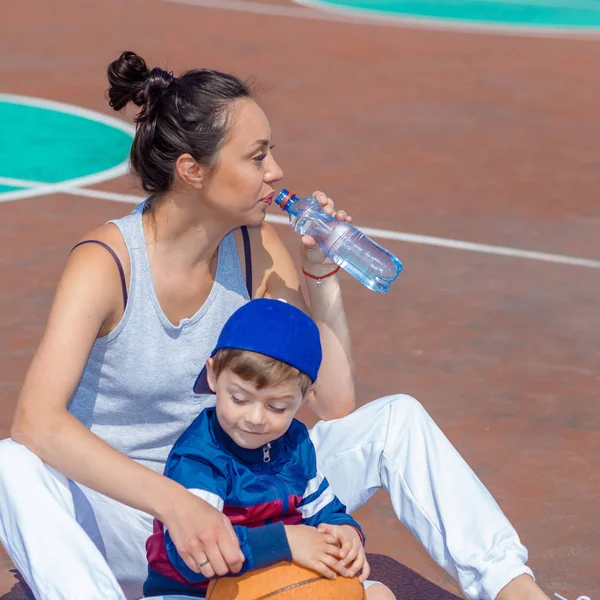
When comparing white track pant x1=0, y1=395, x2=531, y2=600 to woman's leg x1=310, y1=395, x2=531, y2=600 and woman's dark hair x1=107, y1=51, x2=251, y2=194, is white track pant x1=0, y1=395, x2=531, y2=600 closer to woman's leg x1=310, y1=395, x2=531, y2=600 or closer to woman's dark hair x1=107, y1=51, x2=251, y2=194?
woman's leg x1=310, y1=395, x2=531, y2=600

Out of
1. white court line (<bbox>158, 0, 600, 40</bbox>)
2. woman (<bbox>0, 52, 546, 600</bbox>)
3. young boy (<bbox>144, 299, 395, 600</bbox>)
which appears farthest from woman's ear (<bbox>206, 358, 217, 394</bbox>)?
white court line (<bbox>158, 0, 600, 40</bbox>)

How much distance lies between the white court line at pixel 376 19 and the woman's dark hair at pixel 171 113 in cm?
1132

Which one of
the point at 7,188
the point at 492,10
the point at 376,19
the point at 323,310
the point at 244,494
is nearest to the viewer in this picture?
the point at 244,494

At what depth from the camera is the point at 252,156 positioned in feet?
13.7

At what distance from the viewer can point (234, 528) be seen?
365 cm

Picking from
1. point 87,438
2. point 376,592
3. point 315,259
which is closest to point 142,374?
point 87,438

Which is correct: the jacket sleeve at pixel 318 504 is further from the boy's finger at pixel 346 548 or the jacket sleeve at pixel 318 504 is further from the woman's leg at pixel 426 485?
the woman's leg at pixel 426 485

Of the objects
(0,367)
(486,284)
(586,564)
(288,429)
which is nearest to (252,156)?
(288,429)

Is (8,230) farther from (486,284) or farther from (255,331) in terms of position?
(255,331)

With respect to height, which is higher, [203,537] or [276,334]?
[276,334]

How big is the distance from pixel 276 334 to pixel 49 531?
0.83 metres

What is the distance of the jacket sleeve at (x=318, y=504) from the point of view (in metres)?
3.92

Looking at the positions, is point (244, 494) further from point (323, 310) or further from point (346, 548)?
point (323, 310)

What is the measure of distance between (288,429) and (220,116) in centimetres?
100
